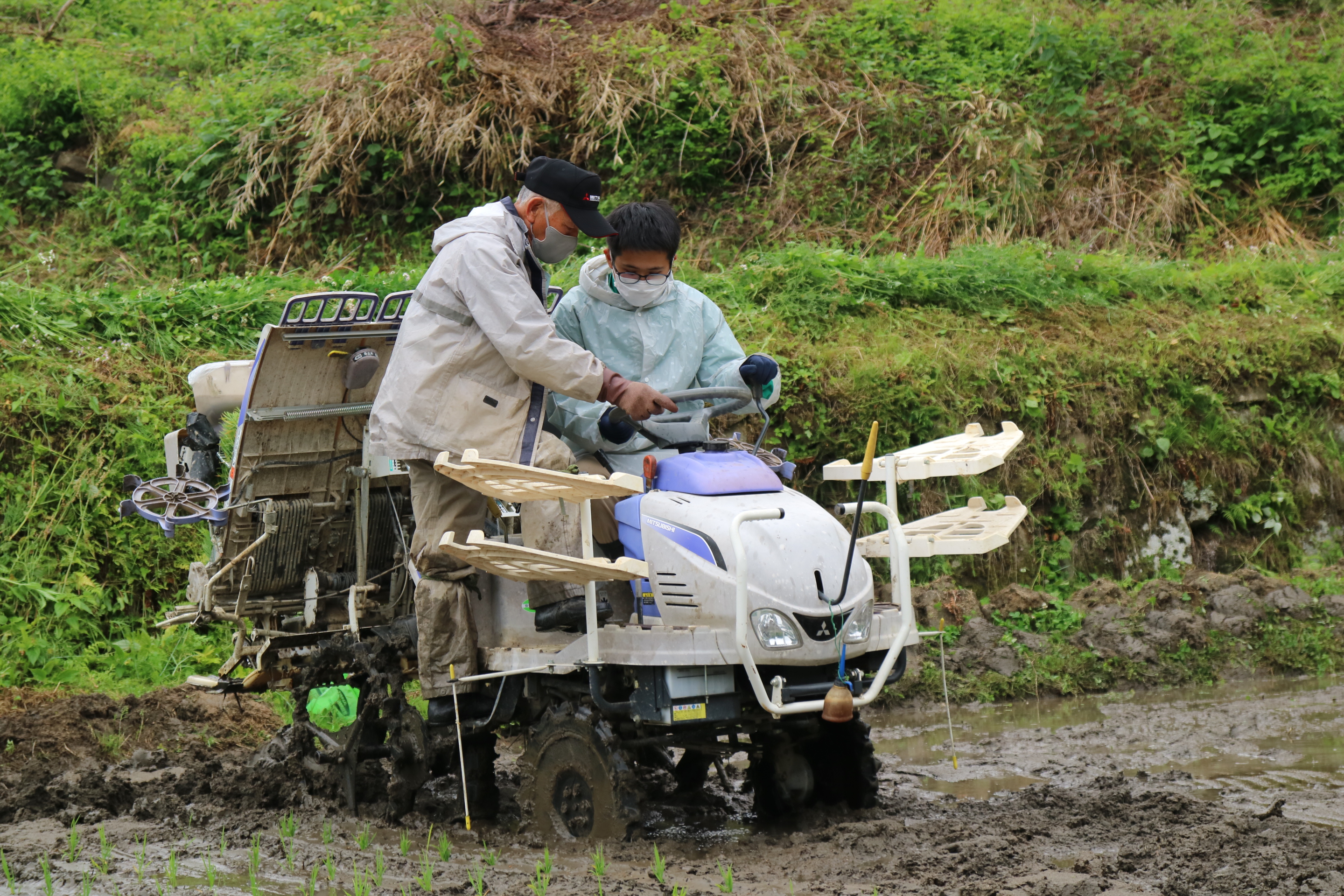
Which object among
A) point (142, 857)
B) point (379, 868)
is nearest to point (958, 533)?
point (379, 868)

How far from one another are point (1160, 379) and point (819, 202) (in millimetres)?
3836

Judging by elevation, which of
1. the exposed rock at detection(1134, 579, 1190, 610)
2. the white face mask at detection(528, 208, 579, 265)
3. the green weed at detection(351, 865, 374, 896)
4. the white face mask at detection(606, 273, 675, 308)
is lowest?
the green weed at detection(351, 865, 374, 896)

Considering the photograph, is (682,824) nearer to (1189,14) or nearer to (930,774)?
(930,774)

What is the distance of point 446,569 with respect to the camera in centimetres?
493

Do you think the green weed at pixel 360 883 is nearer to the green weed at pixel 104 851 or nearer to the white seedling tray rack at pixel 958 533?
the green weed at pixel 104 851

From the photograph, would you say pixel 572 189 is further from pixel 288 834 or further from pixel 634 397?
pixel 288 834

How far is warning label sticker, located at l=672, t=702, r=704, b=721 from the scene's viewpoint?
4191 millimetres

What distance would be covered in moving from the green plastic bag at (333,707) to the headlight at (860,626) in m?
3.24

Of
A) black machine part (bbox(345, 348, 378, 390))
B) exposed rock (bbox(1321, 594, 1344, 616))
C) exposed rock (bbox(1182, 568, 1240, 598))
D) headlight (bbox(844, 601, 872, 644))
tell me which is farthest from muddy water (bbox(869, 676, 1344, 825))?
black machine part (bbox(345, 348, 378, 390))

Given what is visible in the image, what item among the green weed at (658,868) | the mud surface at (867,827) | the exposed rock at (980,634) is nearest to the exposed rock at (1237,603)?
the mud surface at (867,827)

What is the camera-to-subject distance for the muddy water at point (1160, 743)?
17.3 feet

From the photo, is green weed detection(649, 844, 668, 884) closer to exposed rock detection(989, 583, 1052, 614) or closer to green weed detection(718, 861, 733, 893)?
green weed detection(718, 861, 733, 893)

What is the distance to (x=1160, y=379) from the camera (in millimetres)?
9836

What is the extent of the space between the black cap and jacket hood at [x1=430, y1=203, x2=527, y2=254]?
158 millimetres
